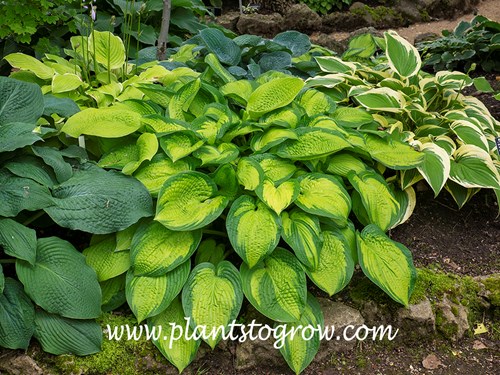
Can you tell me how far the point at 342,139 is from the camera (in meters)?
2.71

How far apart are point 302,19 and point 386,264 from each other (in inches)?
208

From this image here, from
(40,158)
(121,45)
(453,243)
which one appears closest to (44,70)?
(121,45)

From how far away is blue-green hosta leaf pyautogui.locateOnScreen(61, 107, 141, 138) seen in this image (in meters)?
2.65

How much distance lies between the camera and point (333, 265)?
8.08 ft

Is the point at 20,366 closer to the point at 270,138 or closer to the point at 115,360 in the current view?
the point at 115,360

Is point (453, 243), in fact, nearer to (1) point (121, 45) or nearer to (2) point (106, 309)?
(2) point (106, 309)

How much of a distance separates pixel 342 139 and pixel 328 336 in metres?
0.86

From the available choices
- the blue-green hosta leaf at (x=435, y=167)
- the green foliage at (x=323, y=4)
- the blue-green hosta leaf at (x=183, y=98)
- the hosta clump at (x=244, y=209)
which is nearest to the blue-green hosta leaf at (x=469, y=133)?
the blue-green hosta leaf at (x=435, y=167)

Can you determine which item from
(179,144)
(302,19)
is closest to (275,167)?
(179,144)

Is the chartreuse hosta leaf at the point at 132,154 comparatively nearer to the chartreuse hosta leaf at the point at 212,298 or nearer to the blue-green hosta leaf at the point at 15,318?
the chartreuse hosta leaf at the point at 212,298

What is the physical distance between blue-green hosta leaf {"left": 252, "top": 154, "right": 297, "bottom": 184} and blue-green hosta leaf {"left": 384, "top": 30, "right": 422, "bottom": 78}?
1282 mm

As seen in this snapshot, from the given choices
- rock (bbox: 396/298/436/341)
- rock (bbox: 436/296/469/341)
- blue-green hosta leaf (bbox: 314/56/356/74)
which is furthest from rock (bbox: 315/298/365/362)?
blue-green hosta leaf (bbox: 314/56/356/74)

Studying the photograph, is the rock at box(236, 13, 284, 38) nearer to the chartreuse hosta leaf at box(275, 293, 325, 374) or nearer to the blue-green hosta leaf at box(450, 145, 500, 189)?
the blue-green hosta leaf at box(450, 145, 500, 189)

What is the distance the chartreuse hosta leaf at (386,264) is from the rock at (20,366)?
1.30m
